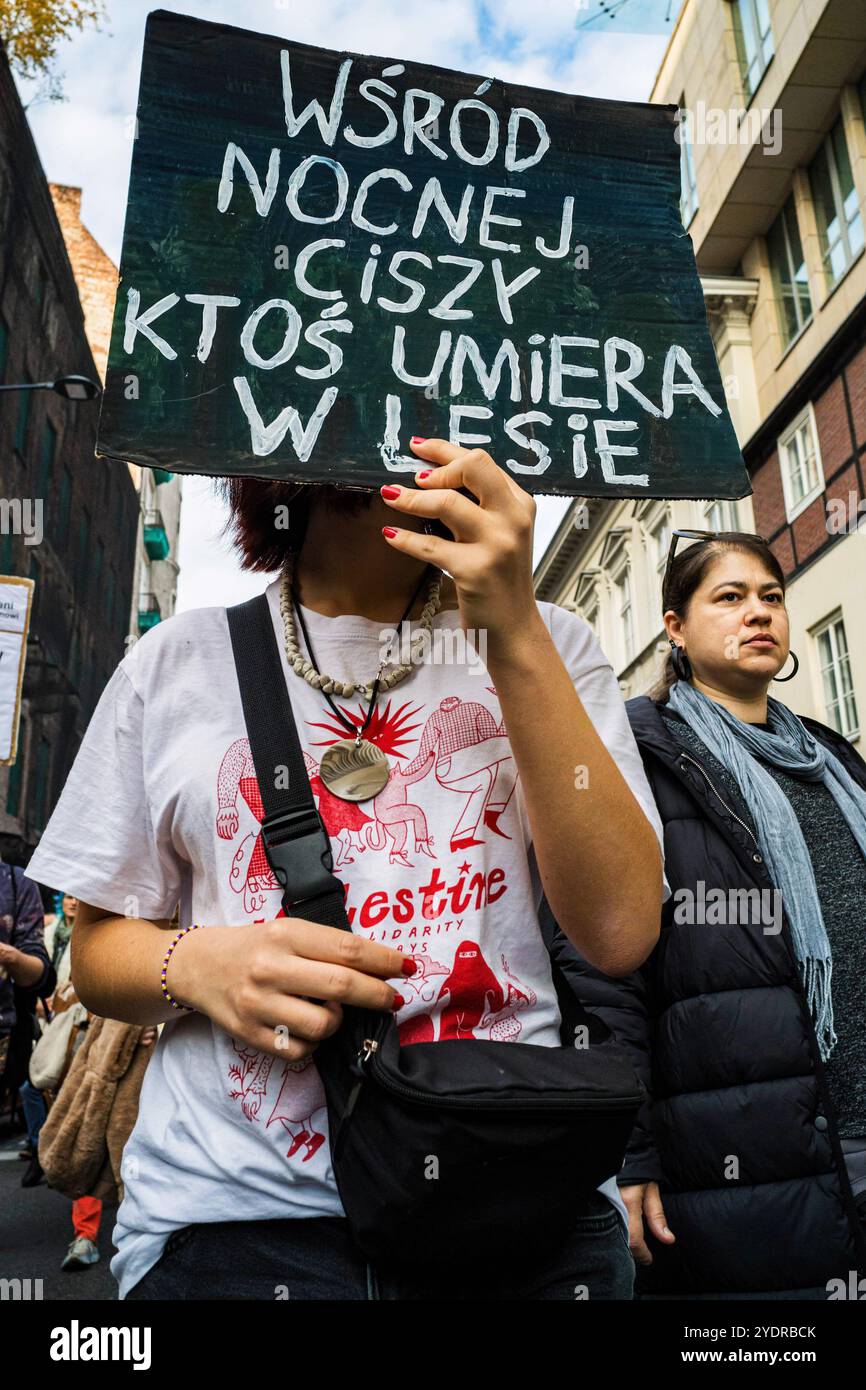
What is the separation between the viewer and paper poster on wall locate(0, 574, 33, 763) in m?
4.96

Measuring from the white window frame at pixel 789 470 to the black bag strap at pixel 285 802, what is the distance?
49.1ft

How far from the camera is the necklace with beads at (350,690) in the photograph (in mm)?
1327

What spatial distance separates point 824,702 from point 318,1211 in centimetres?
1498

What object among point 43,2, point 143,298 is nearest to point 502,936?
point 143,298

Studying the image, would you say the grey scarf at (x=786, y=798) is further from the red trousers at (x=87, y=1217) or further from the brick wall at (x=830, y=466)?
the brick wall at (x=830, y=466)

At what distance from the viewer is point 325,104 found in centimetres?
167

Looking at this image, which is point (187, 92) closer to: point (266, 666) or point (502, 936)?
point (266, 666)

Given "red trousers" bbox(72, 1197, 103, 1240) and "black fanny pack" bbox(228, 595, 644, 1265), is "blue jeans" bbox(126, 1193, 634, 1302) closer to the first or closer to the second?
"black fanny pack" bbox(228, 595, 644, 1265)

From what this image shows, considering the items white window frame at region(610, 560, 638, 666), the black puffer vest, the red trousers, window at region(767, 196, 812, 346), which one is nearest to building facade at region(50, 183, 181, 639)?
white window frame at region(610, 560, 638, 666)

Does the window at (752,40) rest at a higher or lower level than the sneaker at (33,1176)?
higher

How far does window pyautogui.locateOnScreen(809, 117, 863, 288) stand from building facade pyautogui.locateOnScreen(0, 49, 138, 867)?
40.9ft

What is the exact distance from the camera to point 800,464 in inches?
640

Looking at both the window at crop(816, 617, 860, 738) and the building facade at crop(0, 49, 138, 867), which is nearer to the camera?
the window at crop(816, 617, 860, 738)

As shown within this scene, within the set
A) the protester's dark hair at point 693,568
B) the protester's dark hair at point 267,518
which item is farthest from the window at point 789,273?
the protester's dark hair at point 267,518
